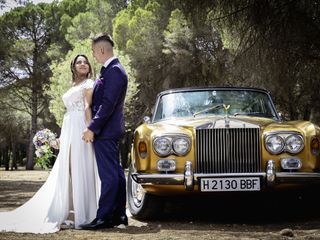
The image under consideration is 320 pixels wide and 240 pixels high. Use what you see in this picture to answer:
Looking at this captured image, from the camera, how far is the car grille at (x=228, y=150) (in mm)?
5590

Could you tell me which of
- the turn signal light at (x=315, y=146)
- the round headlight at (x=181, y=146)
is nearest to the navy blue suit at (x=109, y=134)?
the round headlight at (x=181, y=146)

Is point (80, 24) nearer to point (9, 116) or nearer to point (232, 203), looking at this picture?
point (9, 116)

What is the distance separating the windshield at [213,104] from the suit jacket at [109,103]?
1340mm

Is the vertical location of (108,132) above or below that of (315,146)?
above

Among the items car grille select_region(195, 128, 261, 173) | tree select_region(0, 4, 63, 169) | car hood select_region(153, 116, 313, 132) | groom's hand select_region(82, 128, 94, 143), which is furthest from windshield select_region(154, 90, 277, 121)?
tree select_region(0, 4, 63, 169)

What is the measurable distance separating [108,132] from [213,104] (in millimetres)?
1877

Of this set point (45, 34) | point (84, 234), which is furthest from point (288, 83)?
point (45, 34)

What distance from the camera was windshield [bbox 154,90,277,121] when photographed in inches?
261

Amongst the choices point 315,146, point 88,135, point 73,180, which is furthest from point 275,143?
point 73,180

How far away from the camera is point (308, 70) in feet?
41.2

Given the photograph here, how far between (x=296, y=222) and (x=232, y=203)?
1.82 metres

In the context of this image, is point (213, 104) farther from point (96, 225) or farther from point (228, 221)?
point (96, 225)

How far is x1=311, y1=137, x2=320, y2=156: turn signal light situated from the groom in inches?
82.7

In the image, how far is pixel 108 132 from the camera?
212 inches
